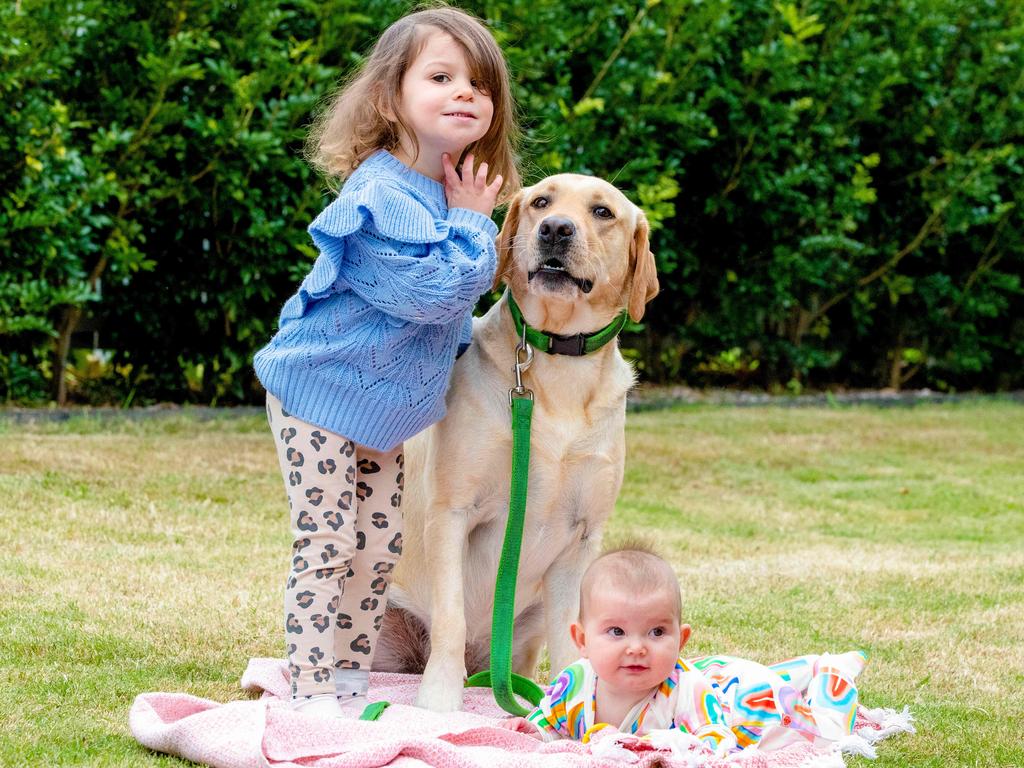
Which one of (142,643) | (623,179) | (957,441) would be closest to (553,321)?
(142,643)

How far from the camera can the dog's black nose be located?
3557mm

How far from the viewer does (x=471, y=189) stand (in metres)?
3.40

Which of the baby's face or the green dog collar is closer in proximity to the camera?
the baby's face

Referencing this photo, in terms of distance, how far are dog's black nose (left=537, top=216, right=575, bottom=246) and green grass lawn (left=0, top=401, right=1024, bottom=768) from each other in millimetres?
1472

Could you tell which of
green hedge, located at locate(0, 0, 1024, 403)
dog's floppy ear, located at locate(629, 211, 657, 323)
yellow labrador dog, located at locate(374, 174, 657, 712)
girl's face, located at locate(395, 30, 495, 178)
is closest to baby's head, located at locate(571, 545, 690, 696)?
yellow labrador dog, located at locate(374, 174, 657, 712)

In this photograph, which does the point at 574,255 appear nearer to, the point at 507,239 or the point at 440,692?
the point at 507,239

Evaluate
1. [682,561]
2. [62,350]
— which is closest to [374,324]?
→ [682,561]

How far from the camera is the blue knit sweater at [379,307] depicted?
320 centimetres

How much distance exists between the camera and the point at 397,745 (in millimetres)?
2889

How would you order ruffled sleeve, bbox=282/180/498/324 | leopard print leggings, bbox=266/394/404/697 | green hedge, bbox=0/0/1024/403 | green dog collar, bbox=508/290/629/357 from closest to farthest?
ruffled sleeve, bbox=282/180/498/324 → leopard print leggings, bbox=266/394/404/697 → green dog collar, bbox=508/290/629/357 → green hedge, bbox=0/0/1024/403

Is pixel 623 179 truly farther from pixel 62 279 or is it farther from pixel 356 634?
pixel 356 634

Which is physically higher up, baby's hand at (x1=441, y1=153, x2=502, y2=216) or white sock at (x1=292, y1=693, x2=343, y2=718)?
baby's hand at (x1=441, y1=153, x2=502, y2=216)

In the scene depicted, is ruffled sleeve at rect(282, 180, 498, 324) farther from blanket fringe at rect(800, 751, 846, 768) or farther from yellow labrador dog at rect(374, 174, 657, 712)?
blanket fringe at rect(800, 751, 846, 768)

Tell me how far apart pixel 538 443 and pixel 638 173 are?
16.9 feet
